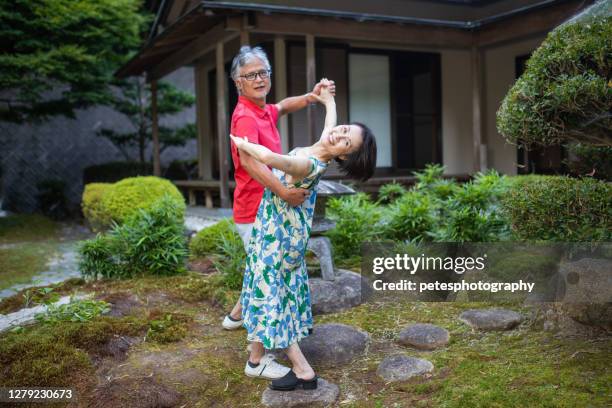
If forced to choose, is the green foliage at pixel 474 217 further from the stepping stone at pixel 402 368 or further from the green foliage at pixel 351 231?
the stepping stone at pixel 402 368

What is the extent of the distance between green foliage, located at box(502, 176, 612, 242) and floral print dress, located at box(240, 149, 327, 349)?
134cm

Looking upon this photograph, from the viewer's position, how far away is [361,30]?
320 inches

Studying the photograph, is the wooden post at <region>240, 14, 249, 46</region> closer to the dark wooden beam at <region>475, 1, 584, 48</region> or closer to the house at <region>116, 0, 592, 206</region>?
the house at <region>116, 0, 592, 206</region>

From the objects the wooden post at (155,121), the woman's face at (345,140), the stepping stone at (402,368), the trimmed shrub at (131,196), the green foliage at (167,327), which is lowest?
the stepping stone at (402,368)

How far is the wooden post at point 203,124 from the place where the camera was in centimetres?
1159

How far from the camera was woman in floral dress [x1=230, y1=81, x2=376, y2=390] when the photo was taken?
2662mm

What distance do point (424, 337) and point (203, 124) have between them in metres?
9.46

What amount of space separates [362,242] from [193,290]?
1638 mm

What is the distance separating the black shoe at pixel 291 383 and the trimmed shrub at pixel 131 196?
388 cm

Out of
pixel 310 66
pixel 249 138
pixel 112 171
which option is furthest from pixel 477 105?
pixel 112 171

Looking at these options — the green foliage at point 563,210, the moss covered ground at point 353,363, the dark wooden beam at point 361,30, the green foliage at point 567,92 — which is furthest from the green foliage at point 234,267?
the dark wooden beam at point 361,30

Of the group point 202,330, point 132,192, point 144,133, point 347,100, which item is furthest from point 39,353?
point 144,133

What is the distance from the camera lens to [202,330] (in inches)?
143

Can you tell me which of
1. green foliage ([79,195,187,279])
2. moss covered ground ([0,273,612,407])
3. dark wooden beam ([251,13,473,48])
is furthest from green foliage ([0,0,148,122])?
moss covered ground ([0,273,612,407])
